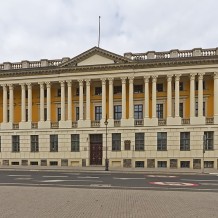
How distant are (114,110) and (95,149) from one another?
5.45 metres

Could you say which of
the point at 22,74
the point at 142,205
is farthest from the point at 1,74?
the point at 142,205

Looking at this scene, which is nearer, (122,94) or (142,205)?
(142,205)

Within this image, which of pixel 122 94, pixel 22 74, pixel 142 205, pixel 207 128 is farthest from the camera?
pixel 22 74

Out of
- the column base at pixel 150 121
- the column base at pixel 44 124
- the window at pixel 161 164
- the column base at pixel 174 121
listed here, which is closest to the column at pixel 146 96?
the column base at pixel 150 121

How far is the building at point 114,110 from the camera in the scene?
3397 cm

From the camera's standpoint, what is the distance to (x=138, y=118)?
36500mm

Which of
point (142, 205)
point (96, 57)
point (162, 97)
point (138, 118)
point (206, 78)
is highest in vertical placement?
point (96, 57)

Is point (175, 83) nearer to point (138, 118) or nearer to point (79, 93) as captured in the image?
point (138, 118)

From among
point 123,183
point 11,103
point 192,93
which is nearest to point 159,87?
point 192,93

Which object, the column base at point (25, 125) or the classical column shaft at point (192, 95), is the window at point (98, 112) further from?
the classical column shaft at point (192, 95)

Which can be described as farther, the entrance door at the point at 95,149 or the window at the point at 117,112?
the window at the point at 117,112

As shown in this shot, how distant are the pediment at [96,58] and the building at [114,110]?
4.8 inches

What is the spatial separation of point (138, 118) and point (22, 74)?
16171 millimetres

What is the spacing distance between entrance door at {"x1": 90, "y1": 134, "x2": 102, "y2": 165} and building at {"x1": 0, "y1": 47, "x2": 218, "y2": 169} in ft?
0.40
